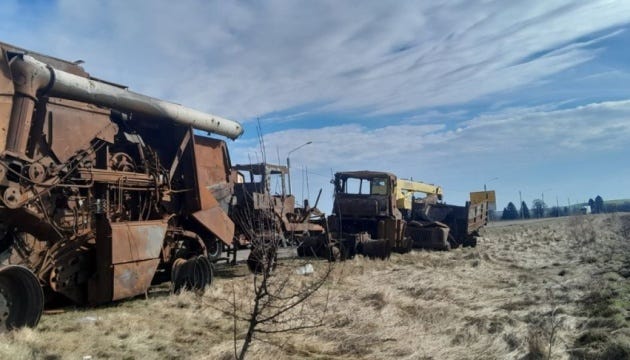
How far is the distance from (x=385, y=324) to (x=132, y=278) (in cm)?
382

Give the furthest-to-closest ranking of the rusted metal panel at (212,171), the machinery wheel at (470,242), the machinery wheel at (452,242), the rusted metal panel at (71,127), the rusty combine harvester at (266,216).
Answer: the machinery wheel at (470,242)
the machinery wheel at (452,242)
the rusted metal panel at (212,171)
the rusted metal panel at (71,127)
the rusty combine harvester at (266,216)

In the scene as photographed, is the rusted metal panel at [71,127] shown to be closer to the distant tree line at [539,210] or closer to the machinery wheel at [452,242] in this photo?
the machinery wheel at [452,242]

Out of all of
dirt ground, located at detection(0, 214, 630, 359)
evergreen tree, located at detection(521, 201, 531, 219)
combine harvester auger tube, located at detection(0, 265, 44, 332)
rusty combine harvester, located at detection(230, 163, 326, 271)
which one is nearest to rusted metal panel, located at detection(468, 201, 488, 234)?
rusty combine harvester, located at detection(230, 163, 326, 271)

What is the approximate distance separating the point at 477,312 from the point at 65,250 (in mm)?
6218

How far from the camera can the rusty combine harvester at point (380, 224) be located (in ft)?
58.9

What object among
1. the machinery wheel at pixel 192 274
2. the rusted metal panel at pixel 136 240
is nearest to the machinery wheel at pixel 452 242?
the machinery wheel at pixel 192 274

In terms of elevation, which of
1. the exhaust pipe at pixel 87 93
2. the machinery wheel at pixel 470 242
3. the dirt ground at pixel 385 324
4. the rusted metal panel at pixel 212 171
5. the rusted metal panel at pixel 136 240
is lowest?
the dirt ground at pixel 385 324

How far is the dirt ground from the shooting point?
19.8 ft

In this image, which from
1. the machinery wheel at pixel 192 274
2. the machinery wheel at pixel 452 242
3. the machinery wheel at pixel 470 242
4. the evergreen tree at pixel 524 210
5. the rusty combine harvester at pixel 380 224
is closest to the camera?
the machinery wheel at pixel 192 274

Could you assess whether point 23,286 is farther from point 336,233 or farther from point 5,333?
point 336,233

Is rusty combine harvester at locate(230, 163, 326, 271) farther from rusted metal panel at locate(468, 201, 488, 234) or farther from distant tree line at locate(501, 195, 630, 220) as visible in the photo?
distant tree line at locate(501, 195, 630, 220)

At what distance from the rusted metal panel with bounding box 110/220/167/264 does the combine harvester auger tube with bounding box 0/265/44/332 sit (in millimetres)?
1461

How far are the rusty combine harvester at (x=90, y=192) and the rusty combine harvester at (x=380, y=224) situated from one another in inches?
241

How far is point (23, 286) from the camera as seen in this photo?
254 inches
